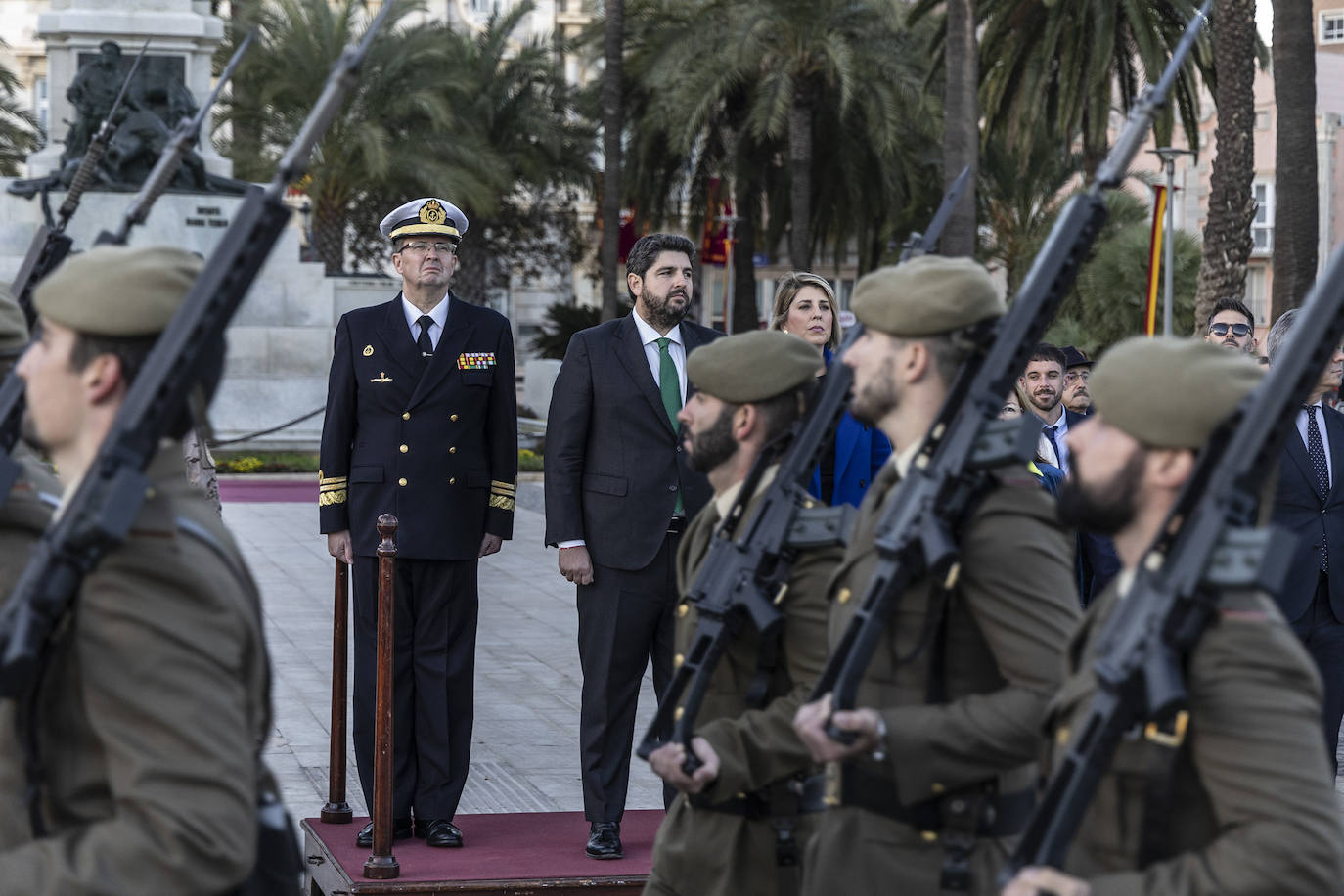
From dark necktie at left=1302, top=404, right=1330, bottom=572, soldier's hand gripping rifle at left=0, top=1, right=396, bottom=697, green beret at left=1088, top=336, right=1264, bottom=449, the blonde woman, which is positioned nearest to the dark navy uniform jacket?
the blonde woman

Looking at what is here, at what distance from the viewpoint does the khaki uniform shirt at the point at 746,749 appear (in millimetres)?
3695

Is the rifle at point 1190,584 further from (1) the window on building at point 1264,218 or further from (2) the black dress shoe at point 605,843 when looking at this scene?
(1) the window on building at point 1264,218

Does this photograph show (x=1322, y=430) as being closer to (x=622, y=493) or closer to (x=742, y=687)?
(x=622, y=493)

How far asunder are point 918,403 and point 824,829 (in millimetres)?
812

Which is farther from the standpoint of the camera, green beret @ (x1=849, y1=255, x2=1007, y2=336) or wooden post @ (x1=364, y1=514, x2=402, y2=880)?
wooden post @ (x1=364, y1=514, x2=402, y2=880)

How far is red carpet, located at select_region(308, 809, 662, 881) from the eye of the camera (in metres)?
5.56

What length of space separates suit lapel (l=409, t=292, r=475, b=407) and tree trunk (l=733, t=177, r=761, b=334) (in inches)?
1132

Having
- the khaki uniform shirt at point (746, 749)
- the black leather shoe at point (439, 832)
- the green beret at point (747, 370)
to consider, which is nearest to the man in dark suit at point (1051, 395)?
the black leather shoe at point (439, 832)

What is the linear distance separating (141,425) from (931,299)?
4.88 ft

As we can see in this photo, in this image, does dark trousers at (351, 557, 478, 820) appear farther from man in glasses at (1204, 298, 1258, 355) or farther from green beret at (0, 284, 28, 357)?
man in glasses at (1204, 298, 1258, 355)

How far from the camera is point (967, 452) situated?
314 centimetres

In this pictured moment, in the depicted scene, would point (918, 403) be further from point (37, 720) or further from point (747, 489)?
point (37, 720)

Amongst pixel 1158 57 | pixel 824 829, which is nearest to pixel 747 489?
pixel 824 829

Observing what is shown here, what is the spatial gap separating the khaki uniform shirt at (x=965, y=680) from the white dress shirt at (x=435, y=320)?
10.8 feet
